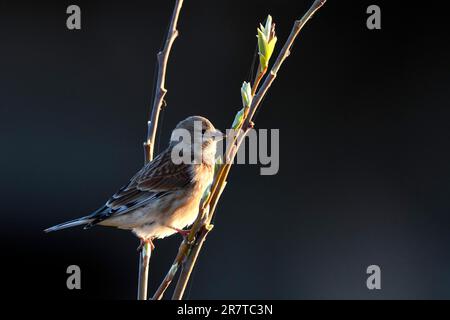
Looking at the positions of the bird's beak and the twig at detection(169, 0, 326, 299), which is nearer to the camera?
the twig at detection(169, 0, 326, 299)

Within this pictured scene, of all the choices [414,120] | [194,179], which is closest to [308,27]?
[414,120]

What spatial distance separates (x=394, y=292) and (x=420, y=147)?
43.6 inches

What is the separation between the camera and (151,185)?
3100mm

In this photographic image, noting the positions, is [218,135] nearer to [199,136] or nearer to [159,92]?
[199,136]

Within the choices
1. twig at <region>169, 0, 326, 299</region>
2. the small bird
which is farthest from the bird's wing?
twig at <region>169, 0, 326, 299</region>

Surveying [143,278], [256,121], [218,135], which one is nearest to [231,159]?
[143,278]

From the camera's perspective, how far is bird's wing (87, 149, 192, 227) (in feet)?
9.89

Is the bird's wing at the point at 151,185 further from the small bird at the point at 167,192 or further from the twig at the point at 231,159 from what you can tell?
the twig at the point at 231,159

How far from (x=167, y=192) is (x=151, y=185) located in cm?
8

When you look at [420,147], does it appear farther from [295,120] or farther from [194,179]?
[194,179]

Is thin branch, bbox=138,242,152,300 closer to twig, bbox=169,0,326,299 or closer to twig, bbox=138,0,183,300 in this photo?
twig, bbox=138,0,183,300

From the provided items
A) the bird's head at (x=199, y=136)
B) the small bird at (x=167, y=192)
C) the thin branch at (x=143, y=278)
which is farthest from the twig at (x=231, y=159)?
the bird's head at (x=199, y=136)

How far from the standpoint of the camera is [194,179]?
3.07 meters

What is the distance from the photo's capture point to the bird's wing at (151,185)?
9.89ft
